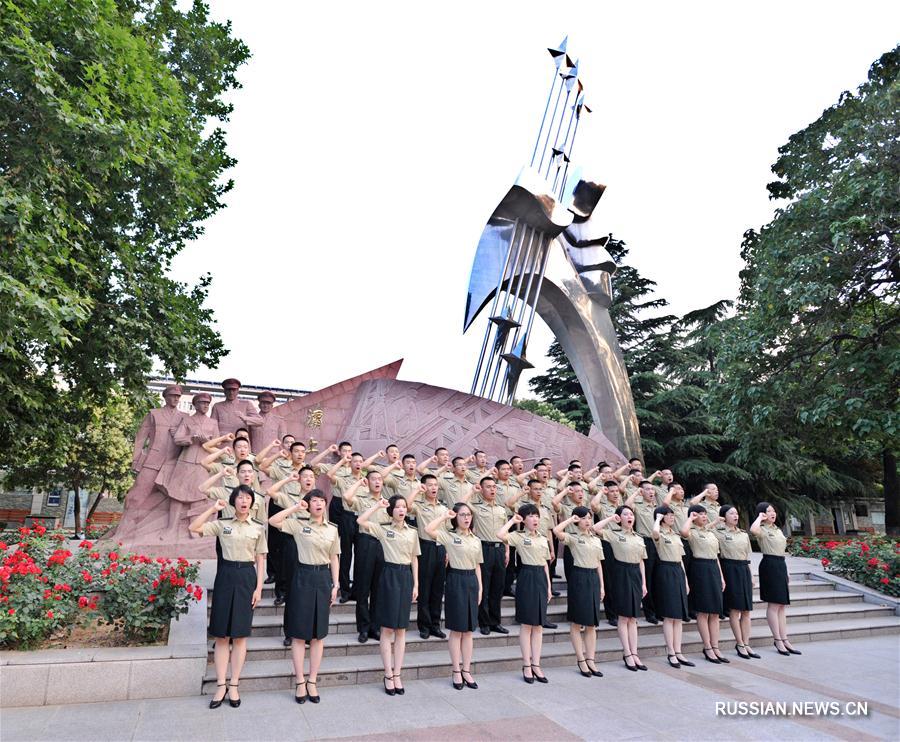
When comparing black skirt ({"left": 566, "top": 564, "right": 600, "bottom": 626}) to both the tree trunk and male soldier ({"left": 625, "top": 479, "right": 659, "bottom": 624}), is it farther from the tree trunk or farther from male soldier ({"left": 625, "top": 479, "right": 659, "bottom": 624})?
the tree trunk

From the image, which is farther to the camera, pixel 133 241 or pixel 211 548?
pixel 133 241

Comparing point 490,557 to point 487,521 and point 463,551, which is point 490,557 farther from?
point 463,551

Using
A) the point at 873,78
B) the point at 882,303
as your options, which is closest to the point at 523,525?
the point at 882,303

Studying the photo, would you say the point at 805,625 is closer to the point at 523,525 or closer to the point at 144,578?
the point at 523,525

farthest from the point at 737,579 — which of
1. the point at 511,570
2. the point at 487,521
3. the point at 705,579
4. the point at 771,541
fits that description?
the point at 487,521

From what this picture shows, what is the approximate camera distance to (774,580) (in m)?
6.46

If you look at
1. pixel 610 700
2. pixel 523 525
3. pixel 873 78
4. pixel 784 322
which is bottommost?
pixel 610 700

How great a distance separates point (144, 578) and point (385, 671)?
6.93ft

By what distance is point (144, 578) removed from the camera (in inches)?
189

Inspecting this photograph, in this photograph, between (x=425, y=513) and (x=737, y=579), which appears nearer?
(x=425, y=513)

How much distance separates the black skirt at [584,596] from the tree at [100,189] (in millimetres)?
5406

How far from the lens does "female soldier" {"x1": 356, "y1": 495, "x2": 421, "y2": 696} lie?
4.55 meters

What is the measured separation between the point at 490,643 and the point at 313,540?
235 cm

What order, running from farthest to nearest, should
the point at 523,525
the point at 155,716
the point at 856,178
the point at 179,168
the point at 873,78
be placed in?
1. the point at 873,78
2. the point at 856,178
3. the point at 179,168
4. the point at 523,525
5. the point at 155,716
